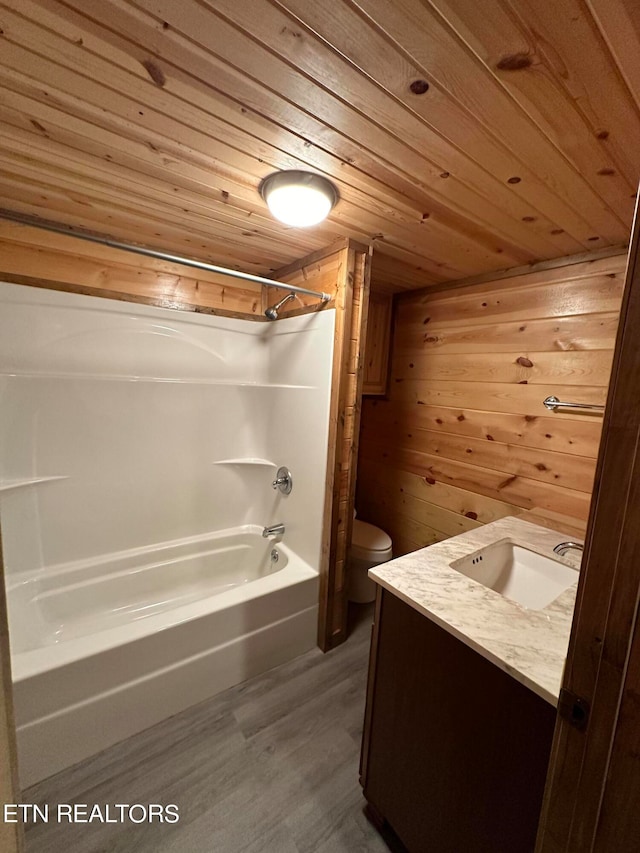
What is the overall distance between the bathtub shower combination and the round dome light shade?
0.56 meters

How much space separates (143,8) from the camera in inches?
25.9

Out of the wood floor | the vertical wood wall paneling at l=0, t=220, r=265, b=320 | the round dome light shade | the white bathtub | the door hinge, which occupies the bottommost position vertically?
the wood floor

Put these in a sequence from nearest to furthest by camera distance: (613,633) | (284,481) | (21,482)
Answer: (613,633), (21,482), (284,481)

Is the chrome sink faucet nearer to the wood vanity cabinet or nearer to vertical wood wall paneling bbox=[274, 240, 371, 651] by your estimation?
the wood vanity cabinet

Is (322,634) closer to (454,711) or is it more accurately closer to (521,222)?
(454,711)

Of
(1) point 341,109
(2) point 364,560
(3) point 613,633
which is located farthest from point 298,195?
(2) point 364,560

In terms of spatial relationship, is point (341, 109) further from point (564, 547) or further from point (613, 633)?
point (564, 547)

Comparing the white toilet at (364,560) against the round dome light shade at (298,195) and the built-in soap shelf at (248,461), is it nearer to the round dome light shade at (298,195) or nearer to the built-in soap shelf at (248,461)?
the built-in soap shelf at (248,461)

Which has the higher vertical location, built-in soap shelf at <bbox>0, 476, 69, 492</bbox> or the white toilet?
built-in soap shelf at <bbox>0, 476, 69, 492</bbox>

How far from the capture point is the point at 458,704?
848 mm

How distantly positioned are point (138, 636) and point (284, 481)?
3.54 feet

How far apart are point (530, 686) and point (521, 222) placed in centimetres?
160

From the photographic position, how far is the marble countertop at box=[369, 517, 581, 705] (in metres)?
0.73

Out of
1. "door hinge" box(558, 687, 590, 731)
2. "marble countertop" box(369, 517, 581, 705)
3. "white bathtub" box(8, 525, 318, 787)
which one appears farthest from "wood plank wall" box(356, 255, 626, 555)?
"door hinge" box(558, 687, 590, 731)
